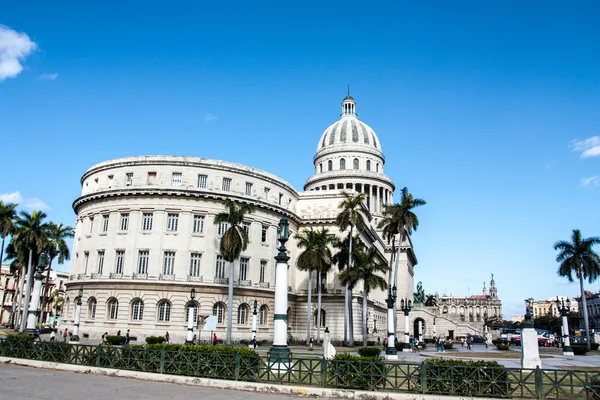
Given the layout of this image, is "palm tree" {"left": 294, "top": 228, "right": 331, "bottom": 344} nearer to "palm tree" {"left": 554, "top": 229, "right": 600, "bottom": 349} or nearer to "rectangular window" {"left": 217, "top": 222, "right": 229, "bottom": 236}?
"rectangular window" {"left": 217, "top": 222, "right": 229, "bottom": 236}

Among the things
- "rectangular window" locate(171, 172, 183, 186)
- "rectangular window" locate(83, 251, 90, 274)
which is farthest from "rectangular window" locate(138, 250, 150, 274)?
Result: "rectangular window" locate(171, 172, 183, 186)

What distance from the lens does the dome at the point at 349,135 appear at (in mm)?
102250

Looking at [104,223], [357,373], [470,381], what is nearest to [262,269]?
[104,223]

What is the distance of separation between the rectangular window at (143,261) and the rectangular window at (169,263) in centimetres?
179

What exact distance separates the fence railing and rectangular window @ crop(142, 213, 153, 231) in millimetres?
30508

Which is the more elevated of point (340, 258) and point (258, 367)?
point (340, 258)

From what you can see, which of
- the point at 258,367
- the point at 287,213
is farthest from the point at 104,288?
the point at 258,367

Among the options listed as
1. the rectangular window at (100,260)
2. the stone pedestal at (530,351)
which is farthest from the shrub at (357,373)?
the rectangular window at (100,260)

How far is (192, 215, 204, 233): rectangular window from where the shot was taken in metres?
52.5

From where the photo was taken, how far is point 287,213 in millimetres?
60531

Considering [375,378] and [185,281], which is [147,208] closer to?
[185,281]

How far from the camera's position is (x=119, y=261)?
51.1 metres

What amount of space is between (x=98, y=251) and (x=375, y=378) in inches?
1700

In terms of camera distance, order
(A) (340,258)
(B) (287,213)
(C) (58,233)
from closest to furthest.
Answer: (A) (340,258), (B) (287,213), (C) (58,233)
